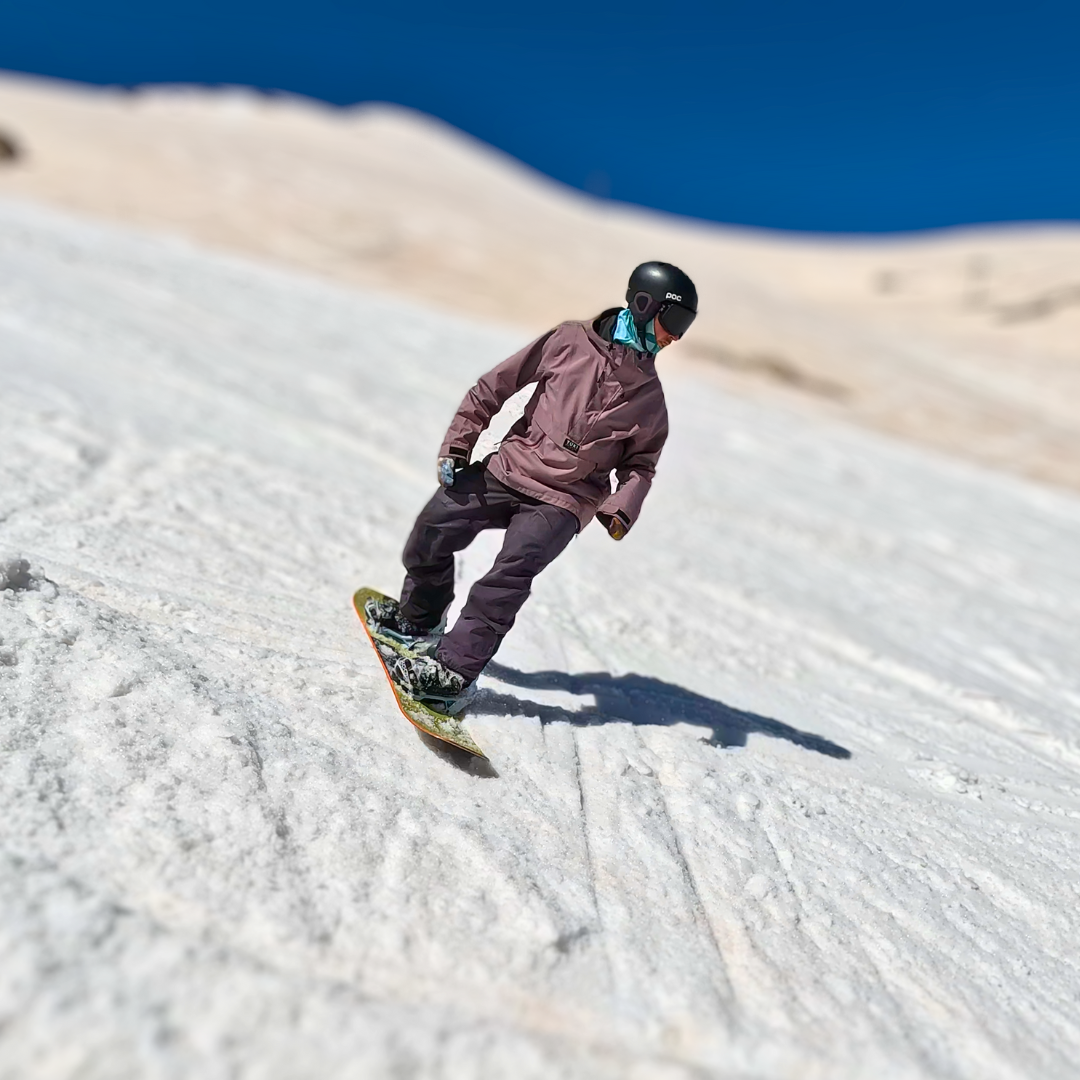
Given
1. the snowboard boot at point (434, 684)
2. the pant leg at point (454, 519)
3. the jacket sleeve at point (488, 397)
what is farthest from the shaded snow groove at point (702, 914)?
the jacket sleeve at point (488, 397)

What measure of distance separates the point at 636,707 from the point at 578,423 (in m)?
1.34

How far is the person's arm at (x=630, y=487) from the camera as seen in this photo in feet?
11.3

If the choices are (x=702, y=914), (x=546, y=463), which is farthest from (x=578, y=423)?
(x=702, y=914)

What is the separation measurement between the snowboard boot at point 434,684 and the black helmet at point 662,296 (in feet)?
4.84

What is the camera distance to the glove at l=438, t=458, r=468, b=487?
3549 mm

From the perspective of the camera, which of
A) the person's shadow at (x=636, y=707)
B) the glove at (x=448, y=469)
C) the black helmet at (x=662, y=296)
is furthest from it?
the person's shadow at (x=636, y=707)

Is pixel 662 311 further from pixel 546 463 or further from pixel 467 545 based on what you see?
pixel 467 545

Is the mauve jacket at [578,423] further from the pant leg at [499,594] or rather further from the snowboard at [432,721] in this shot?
the snowboard at [432,721]

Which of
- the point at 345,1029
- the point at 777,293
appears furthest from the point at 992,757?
the point at 777,293

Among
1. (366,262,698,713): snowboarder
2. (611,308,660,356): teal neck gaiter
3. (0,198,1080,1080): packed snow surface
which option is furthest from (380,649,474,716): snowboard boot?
(611,308,660,356): teal neck gaiter

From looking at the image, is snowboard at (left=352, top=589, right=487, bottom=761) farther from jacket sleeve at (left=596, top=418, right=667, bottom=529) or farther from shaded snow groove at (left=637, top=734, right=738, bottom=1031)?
jacket sleeve at (left=596, top=418, right=667, bottom=529)

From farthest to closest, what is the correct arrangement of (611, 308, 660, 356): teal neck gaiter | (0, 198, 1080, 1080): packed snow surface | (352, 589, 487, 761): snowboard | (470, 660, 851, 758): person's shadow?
1. (470, 660, 851, 758): person's shadow
2. (611, 308, 660, 356): teal neck gaiter
3. (352, 589, 487, 761): snowboard
4. (0, 198, 1080, 1080): packed snow surface

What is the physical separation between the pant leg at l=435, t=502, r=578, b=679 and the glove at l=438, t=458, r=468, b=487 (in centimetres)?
34

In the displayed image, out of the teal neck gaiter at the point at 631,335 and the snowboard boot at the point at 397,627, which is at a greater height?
the teal neck gaiter at the point at 631,335
